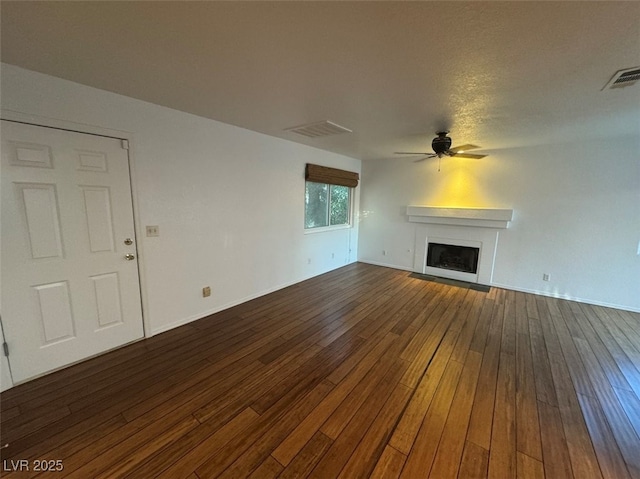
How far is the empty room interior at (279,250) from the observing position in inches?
57.6

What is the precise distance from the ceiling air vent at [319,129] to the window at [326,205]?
1205mm

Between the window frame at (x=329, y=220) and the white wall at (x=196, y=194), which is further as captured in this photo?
the window frame at (x=329, y=220)

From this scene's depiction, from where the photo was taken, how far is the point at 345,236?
5.94 meters

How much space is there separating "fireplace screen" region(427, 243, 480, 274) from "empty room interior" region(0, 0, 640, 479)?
992 millimetres

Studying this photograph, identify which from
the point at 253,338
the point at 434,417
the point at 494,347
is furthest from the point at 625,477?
the point at 253,338

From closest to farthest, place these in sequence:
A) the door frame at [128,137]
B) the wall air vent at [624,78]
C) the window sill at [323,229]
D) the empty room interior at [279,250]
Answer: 1. the empty room interior at [279,250]
2. the wall air vent at [624,78]
3. the door frame at [128,137]
4. the window sill at [323,229]

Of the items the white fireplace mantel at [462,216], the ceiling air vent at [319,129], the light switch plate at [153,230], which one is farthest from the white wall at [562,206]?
the light switch plate at [153,230]

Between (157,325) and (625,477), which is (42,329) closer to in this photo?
(157,325)

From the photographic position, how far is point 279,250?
4266mm

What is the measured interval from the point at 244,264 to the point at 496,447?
3.20 meters

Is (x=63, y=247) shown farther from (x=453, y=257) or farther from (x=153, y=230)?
(x=453, y=257)

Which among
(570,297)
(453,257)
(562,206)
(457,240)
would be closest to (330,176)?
(457,240)

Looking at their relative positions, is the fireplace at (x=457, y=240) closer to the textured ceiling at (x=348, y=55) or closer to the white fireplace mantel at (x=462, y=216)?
the white fireplace mantel at (x=462, y=216)

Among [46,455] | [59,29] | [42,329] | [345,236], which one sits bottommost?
[46,455]
